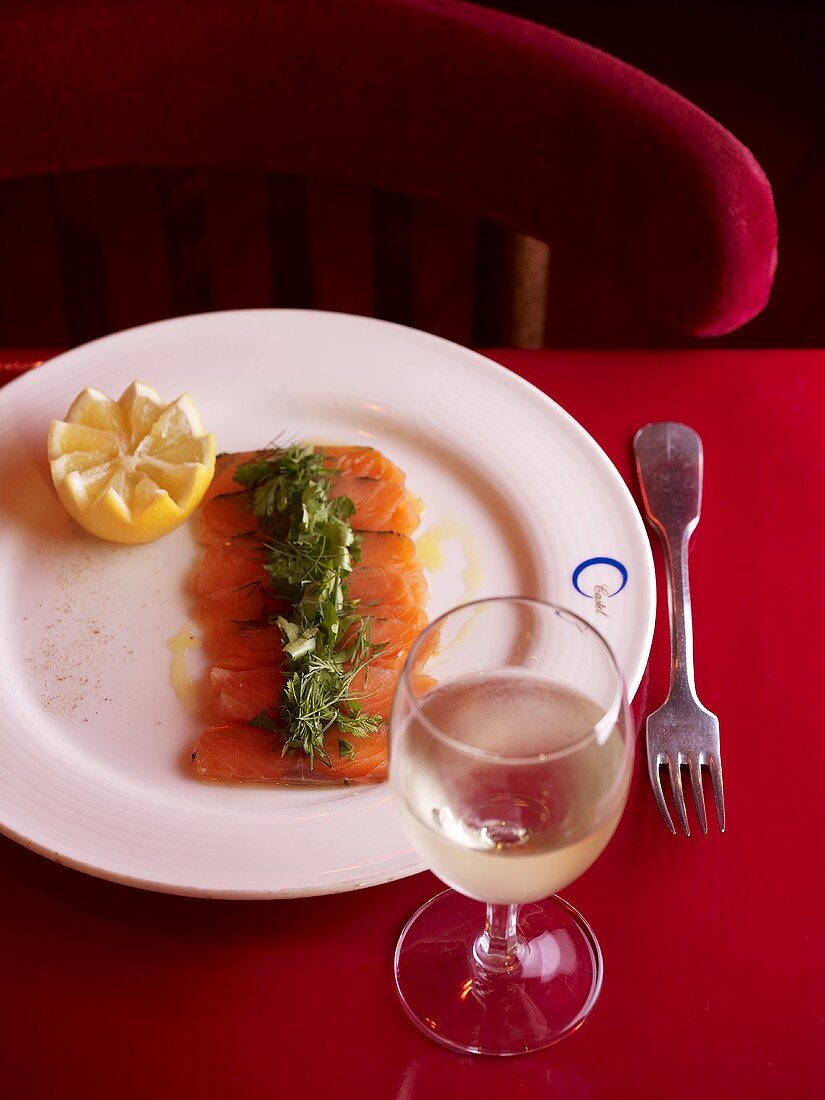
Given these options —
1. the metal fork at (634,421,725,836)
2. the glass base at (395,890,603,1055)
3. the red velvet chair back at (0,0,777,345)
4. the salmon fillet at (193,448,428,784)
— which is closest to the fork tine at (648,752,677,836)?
the metal fork at (634,421,725,836)

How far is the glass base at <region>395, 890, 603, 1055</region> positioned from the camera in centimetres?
76

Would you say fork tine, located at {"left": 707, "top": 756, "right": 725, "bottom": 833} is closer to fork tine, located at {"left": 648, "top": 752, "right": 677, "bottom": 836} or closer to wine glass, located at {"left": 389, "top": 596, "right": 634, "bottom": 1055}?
fork tine, located at {"left": 648, "top": 752, "right": 677, "bottom": 836}

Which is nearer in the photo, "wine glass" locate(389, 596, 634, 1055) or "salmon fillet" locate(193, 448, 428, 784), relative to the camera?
"wine glass" locate(389, 596, 634, 1055)

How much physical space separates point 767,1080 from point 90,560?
81 centimetres

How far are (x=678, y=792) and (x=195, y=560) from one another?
565 mm

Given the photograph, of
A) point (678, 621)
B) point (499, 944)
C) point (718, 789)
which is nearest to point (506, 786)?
point (499, 944)

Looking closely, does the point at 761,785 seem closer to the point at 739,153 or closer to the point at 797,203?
the point at 739,153

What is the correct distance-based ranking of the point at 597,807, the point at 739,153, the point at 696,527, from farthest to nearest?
the point at 739,153 → the point at 696,527 → the point at 597,807

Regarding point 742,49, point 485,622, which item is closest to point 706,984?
point 485,622

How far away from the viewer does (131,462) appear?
125 cm

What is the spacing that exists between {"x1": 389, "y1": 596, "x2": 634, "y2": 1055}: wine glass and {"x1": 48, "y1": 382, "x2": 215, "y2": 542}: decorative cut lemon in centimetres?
55

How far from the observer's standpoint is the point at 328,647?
104 cm

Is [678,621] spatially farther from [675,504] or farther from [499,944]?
[499,944]

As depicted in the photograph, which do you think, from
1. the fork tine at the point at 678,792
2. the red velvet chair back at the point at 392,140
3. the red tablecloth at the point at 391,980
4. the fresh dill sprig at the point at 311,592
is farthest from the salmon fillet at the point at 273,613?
the red velvet chair back at the point at 392,140
